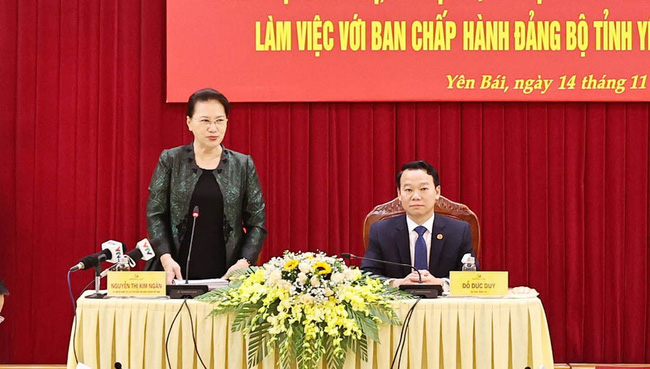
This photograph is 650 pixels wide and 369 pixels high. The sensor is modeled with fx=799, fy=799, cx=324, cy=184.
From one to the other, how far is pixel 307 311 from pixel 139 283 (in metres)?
0.62

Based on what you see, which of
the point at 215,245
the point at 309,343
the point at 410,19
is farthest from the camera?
the point at 410,19

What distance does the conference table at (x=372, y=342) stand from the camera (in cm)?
263

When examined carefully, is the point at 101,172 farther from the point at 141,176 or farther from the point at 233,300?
the point at 233,300

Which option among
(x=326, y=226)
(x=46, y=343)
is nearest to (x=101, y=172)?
(x=46, y=343)

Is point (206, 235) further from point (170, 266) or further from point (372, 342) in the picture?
point (372, 342)

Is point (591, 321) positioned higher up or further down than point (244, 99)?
further down

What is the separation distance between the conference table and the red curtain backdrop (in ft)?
6.41

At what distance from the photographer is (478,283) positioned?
271 centimetres

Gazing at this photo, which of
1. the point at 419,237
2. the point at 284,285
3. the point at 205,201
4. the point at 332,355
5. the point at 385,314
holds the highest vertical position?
the point at 205,201

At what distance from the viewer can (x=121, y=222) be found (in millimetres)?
4617

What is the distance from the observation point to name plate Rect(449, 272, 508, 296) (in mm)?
2707

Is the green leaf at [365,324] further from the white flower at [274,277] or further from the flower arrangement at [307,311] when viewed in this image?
the white flower at [274,277]

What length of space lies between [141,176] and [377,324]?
2404 mm

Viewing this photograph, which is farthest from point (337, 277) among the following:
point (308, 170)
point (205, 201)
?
point (308, 170)
